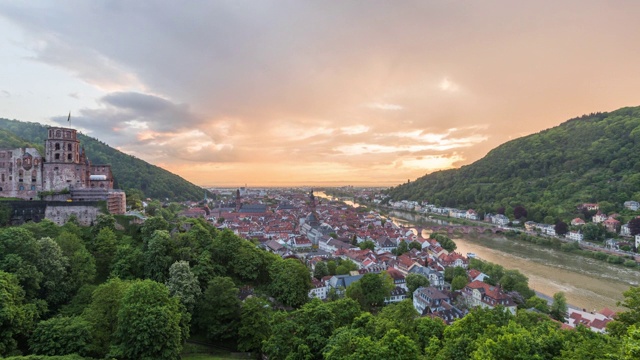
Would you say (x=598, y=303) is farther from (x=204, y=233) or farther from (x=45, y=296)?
(x=45, y=296)

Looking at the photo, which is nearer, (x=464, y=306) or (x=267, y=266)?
(x=267, y=266)

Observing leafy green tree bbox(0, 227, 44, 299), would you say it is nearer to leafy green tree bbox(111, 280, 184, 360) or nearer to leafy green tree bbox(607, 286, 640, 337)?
leafy green tree bbox(111, 280, 184, 360)

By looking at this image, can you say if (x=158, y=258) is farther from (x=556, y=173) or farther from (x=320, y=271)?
(x=556, y=173)

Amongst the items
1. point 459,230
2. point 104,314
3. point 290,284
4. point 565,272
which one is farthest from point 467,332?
point 459,230

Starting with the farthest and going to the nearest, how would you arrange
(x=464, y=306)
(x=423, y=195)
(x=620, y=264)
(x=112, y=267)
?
1. (x=423, y=195)
2. (x=620, y=264)
3. (x=464, y=306)
4. (x=112, y=267)

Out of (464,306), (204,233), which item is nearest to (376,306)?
(464,306)

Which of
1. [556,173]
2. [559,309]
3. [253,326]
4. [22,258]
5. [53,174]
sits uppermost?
[556,173]
